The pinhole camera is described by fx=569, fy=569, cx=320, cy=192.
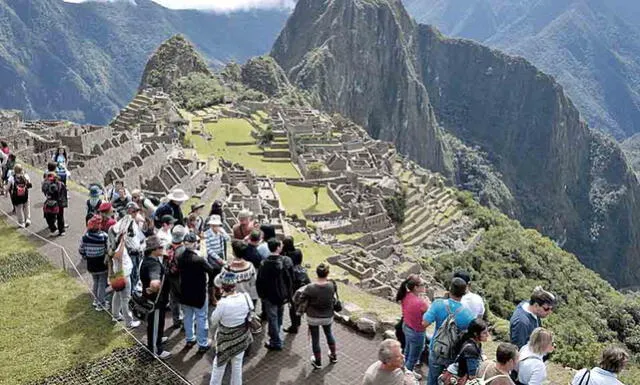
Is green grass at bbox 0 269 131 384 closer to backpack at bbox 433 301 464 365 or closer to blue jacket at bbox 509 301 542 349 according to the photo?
backpack at bbox 433 301 464 365

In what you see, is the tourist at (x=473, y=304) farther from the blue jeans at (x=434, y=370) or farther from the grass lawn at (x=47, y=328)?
the grass lawn at (x=47, y=328)

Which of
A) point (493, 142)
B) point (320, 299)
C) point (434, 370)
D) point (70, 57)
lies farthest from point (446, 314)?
point (493, 142)

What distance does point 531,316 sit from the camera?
7.08 meters

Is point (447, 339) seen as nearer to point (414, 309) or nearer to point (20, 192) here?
point (414, 309)

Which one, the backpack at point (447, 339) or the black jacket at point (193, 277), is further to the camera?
the black jacket at point (193, 277)

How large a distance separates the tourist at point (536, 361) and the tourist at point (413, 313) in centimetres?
194

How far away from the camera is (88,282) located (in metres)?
11.2

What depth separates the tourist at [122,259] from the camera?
886cm

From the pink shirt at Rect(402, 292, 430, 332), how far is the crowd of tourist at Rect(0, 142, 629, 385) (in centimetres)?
1

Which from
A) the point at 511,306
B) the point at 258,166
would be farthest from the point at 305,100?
the point at 511,306

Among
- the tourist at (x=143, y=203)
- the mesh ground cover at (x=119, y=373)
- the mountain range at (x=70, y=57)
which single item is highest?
the tourist at (x=143, y=203)

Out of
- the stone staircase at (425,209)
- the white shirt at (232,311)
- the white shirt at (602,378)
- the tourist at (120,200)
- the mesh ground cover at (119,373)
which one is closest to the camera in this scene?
the white shirt at (602,378)

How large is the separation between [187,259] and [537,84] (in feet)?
668

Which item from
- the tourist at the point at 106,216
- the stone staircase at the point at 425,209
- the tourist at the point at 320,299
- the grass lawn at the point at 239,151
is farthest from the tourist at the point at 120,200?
the stone staircase at the point at 425,209
